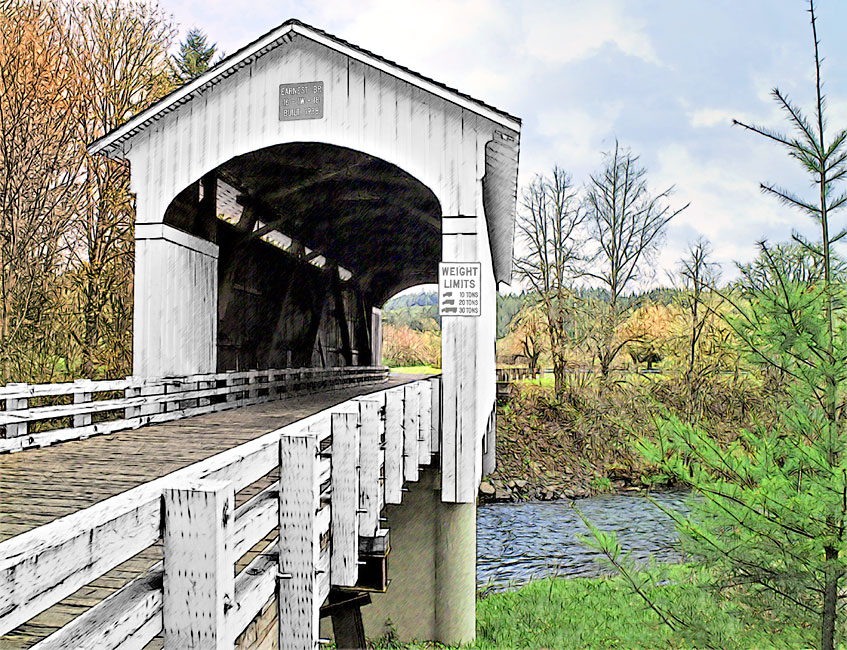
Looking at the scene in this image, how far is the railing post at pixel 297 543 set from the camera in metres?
3.00

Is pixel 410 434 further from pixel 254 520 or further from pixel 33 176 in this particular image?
pixel 33 176

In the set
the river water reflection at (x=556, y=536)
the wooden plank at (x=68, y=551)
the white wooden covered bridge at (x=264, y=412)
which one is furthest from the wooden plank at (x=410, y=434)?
the river water reflection at (x=556, y=536)

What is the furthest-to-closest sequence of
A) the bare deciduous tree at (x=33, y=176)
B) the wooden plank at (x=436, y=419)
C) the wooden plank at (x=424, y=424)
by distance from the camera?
the bare deciduous tree at (x=33, y=176)
the wooden plank at (x=436, y=419)
the wooden plank at (x=424, y=424)

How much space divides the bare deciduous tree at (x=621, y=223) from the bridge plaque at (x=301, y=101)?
15487 mm

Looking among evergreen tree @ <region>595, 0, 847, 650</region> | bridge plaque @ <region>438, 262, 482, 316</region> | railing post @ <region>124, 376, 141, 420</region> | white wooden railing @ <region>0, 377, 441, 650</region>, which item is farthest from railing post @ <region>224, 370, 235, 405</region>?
evergreen tree @ <region>595, 0, 847, 650</region>

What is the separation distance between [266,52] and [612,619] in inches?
314

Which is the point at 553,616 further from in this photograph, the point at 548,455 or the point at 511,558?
the point at 548,455

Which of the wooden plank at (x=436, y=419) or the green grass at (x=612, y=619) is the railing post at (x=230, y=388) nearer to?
the wooden plank at (x=436, y=419)

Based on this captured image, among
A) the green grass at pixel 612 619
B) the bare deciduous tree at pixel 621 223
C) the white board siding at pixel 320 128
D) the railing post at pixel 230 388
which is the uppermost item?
the bare deciduous tree at pixel 621 223

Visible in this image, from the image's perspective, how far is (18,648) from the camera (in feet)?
7.40

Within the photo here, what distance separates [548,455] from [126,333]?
37.7 feet

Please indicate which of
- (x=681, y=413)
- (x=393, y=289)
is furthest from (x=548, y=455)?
(x=393, y=289)

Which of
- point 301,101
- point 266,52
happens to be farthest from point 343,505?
point 266,52

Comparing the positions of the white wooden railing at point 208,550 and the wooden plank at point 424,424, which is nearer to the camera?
the white wooden railing at point 208,550
